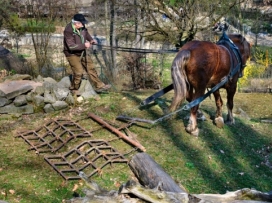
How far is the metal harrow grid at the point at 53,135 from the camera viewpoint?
21.2 ft

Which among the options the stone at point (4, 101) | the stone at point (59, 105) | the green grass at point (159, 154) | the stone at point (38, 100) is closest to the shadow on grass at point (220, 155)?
the green grass at point (159, 154)

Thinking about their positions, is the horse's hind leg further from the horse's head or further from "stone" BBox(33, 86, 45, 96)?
"stone" BBox(33, 86, 45, 96)

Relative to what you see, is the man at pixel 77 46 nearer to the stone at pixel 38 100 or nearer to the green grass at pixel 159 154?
the green grass at pixel 159 154

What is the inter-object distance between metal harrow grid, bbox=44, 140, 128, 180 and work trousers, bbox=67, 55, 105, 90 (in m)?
2.06

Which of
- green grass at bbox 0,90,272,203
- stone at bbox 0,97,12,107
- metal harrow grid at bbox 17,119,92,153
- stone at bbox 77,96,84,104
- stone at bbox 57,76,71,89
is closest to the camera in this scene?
green grass at bbox 0,90,272,203

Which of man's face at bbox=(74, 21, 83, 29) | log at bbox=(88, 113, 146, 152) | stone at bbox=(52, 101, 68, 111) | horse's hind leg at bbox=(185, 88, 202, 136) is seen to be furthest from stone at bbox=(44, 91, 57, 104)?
horse's hind leg at bbox=(185, 88, 202, 136)

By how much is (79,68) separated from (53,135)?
1879 millimetres

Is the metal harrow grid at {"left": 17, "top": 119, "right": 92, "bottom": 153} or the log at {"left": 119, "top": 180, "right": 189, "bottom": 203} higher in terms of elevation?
the log at {"left": 119, "top": 180, "right": 189, "bottom": 203}

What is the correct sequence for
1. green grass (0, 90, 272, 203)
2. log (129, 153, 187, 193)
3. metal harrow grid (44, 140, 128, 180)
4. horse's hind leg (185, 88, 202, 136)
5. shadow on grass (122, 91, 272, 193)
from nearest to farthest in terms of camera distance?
log (129, 153, 187, 193) < green grass (0, 90, 272, 203) < metal harrow grid (44, 140, 128, 180) < shadow on grass (122, 91, 272, 193) < horse's hind leg (185, 88, 202, 136)

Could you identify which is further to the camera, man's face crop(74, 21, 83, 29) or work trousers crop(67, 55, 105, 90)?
work trousers crop(67, 55, 105, 90)

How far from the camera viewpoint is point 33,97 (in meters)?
7.94

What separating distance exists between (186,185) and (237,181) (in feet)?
3.14

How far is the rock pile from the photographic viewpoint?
7.76 metres

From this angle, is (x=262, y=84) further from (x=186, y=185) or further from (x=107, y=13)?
(x=186, y=185)
